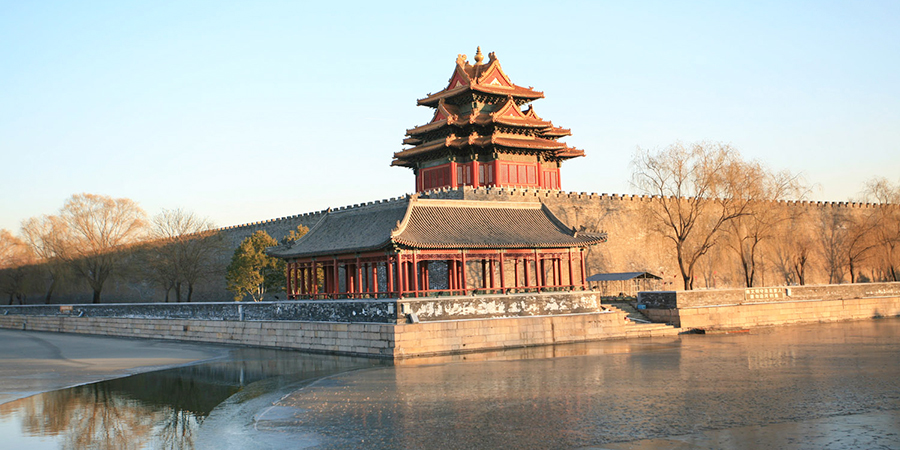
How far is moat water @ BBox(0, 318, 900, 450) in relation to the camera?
10.4 meters

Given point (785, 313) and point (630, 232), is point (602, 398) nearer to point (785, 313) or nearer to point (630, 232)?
point (785, 313)

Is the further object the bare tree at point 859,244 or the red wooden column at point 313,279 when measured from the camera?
the bare tree at point 859,244

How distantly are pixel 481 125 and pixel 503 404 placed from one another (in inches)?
996

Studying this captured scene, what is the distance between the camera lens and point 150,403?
1515 cm

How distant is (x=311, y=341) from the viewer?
75.9 ft

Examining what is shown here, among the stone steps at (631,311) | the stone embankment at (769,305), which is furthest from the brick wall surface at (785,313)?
the stone steps at (631,311)

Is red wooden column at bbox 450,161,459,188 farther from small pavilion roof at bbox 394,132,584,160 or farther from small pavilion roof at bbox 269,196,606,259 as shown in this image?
small pavilion roof at bbox 269,196,606,259

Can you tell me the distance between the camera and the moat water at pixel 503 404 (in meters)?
10.4

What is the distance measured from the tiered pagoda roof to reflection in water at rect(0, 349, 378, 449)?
57.2ft

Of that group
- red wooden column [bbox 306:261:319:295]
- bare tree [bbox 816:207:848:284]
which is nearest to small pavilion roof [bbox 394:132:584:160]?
red wooden column [bbox 306:261:319:295]

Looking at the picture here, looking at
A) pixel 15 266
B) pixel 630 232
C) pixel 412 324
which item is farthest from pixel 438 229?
pixel 15 266

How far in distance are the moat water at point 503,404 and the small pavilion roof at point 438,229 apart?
4.26 meters

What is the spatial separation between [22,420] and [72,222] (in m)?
34.7

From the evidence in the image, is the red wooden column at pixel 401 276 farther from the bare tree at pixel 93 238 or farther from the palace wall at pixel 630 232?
the bare tree at pixel 93 238
